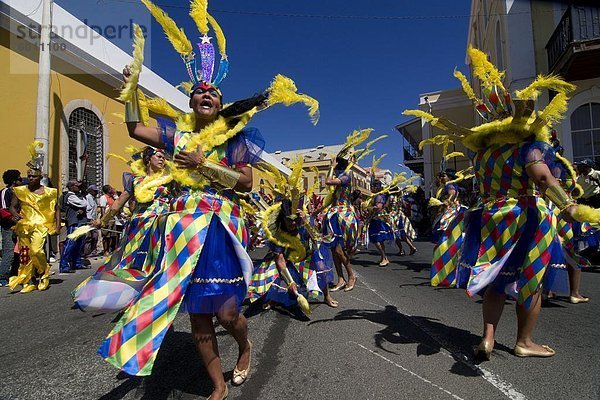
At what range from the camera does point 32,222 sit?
577 cm

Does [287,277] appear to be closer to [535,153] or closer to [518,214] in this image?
[518,214]

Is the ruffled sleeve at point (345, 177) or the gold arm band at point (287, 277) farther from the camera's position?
the ruffled sleeve at point (345, 177)

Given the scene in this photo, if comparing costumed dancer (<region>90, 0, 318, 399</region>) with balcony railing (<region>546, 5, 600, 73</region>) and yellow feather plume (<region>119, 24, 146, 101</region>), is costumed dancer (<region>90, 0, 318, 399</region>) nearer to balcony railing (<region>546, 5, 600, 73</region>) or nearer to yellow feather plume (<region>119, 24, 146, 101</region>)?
yellow feather plume (<region>119, 24, 146, 101</region>)

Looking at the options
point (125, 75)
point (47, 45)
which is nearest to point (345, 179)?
point (125, 75)

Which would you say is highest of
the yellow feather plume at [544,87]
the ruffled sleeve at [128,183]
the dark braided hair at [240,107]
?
the yellow feather plume at [544,87]

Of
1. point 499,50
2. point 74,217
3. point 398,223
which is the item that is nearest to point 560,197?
point 398,223

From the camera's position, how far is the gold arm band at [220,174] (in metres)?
2.13

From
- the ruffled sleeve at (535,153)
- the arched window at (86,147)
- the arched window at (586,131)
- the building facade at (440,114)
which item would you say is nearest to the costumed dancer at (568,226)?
A: the ruffled sleeve at (535,153)

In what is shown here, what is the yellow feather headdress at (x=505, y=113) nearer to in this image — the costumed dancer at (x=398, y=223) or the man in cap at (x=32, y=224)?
the man in cap at (x=32, y=224)

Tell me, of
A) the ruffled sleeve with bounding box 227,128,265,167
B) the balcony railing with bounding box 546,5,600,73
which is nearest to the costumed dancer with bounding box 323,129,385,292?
the ruffled sleeve with bounding box 227,128,265,167

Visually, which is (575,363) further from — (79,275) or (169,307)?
(79,275)

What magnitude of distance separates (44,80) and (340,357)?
33.4 feet

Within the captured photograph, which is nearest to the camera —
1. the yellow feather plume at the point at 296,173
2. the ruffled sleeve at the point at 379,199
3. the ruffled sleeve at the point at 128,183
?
the ruffled sleeve at the point at 128,183

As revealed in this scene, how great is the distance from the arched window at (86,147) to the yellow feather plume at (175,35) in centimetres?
967
